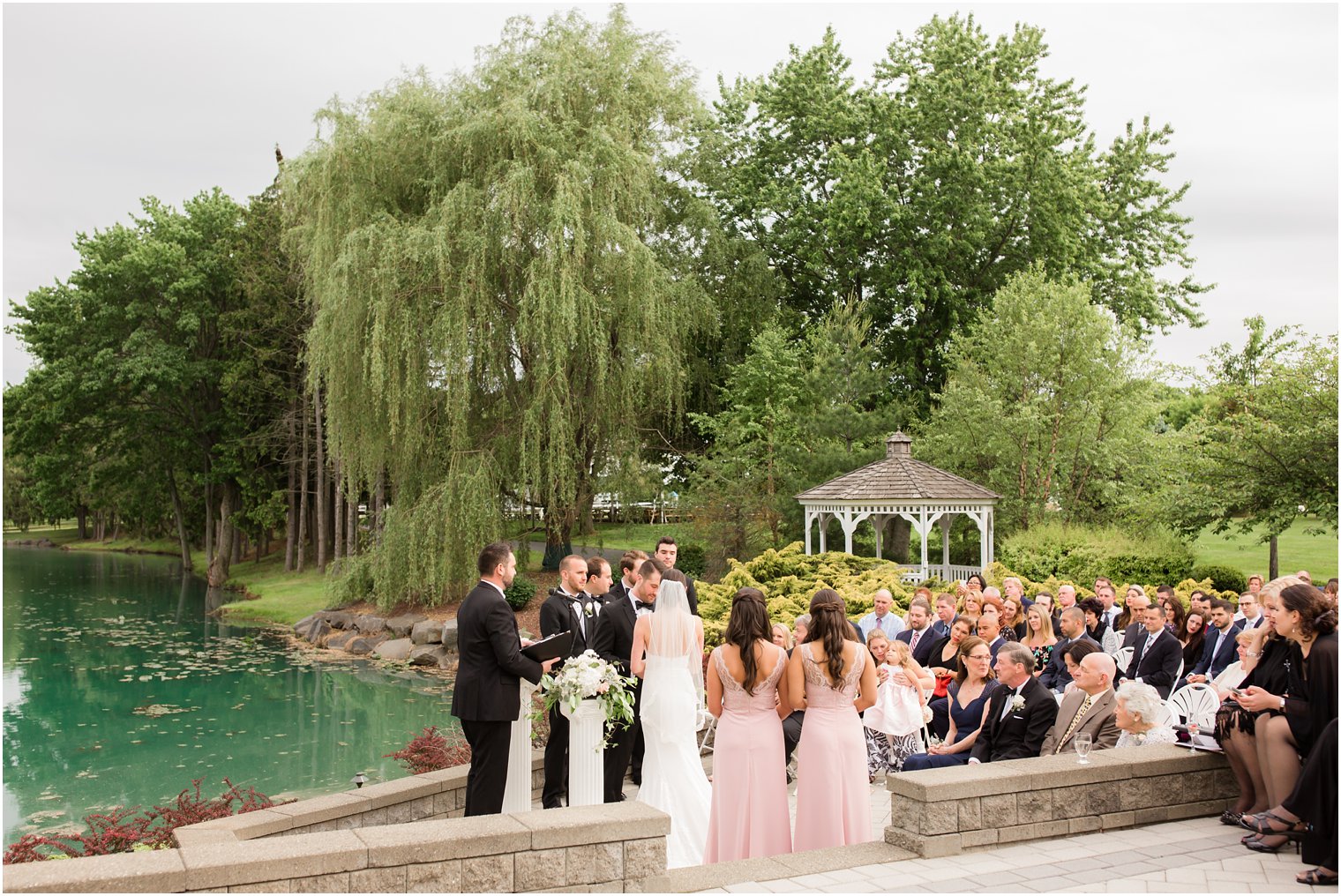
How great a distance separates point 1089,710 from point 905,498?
482 inches

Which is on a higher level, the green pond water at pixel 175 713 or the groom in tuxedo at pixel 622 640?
the groom in tuxedo at pixel 622 640

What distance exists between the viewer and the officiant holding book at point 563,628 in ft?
25.4

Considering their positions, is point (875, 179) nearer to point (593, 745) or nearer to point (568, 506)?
point (568, 506)

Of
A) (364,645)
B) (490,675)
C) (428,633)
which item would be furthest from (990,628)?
(364,645)

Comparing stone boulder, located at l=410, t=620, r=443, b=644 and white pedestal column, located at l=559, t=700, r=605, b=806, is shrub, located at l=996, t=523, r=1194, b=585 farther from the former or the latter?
white pedestal column, located at l=559, t=700, r=605, b=806

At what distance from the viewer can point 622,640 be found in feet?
26.0

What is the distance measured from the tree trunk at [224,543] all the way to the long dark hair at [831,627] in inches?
1388

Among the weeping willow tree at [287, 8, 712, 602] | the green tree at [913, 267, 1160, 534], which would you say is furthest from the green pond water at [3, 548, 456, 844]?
the green tree at [913, 267, 1160, 534]

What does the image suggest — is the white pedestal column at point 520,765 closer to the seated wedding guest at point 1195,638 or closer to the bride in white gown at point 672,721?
the bride in white gown at point 672,721

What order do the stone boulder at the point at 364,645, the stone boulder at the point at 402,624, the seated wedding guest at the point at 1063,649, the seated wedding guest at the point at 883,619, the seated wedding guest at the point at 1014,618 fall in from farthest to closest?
the stone boulder at the point at 402,624 < the stone boulder at the point at 364,645 < the seated wedding guest at the point at 883,619 < the seated wedding guest at the point at 1014,618 < the seated wedding guest at the point at 1063,649

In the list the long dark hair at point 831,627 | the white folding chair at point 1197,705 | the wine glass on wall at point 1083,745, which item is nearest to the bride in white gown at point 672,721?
the long dark hair at point 831,627

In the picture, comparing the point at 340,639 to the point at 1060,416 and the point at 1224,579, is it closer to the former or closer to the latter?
the point at 1060,416

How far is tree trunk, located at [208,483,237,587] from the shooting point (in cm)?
3828

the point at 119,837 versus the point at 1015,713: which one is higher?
the point at 1015,713
